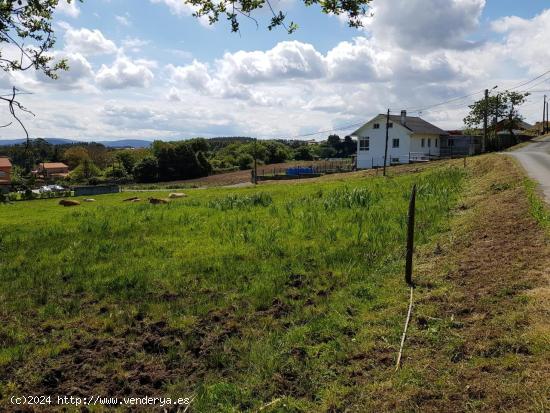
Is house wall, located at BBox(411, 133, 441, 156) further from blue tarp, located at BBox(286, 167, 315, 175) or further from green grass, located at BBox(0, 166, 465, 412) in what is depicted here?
green grass, located at BBox(0, 166, 465, 412)

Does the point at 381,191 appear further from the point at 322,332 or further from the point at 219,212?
the point at 322,332

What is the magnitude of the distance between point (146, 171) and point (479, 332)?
3862 inches

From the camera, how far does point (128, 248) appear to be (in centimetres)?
1192

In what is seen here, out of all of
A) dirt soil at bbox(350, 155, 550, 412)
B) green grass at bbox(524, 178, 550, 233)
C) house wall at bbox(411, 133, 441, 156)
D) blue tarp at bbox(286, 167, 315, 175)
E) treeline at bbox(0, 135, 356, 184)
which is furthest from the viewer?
treeline at bbox(0, 135, 356, 184)

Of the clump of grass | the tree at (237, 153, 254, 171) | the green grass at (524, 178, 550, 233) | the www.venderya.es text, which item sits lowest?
the www.venderya.es text

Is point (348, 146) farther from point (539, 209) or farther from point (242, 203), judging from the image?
point (539, 209)

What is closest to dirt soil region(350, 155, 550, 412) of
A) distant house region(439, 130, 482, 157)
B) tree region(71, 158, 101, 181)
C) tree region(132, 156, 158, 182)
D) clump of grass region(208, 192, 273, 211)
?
clump of grass region(208, 192, 273, 211)

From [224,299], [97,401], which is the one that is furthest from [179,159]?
[97,401]

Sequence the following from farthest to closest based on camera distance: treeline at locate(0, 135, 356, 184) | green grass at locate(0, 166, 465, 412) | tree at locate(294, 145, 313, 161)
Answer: tree at locate(294, 145, 313, 161) < treeline at locate(0, 135, 356, 184) < green grass at locate(0, 166, 465, 412)

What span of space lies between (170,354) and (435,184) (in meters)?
16.9

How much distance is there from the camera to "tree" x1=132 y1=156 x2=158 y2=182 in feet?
322

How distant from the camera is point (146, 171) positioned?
323 ft

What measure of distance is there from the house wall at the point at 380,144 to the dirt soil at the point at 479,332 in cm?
5218

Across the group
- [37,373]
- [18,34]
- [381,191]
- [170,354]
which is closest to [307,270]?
[170,354]
